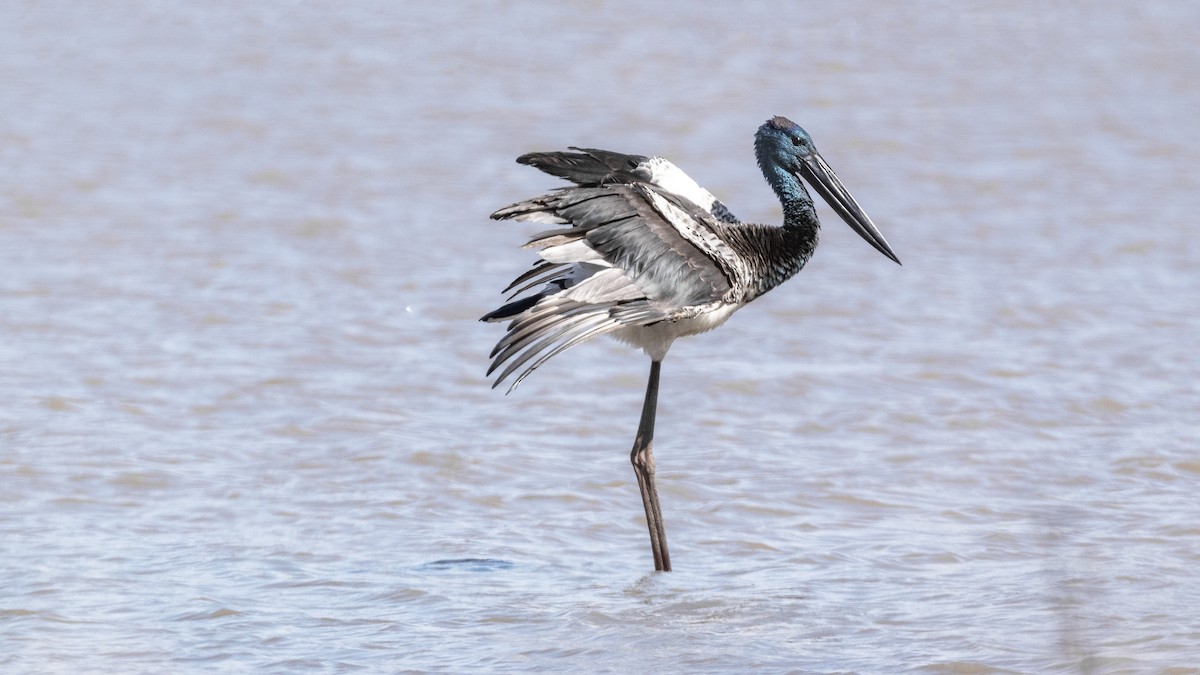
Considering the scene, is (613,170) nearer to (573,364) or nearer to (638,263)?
(638,263)

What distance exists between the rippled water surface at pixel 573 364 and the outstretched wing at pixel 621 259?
865 mm

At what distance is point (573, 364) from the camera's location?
844 centimetres

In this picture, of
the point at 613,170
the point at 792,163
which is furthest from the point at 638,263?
the point at 792,163

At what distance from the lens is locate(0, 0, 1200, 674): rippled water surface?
5.46 metres

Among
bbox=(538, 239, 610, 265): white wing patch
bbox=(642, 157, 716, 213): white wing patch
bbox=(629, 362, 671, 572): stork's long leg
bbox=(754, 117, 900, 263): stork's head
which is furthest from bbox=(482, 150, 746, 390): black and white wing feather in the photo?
bbox=(754, 117, 900, 263): stork's head

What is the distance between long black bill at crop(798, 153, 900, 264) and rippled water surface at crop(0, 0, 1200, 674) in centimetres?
89

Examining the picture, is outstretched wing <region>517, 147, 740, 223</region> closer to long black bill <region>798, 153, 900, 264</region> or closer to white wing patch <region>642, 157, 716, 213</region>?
white wing patch <region>642, 157, 716, 213</region>

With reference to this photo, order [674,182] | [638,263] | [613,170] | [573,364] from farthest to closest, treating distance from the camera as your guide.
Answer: [573,364] → [674,182] → [613,170] → [638,263]

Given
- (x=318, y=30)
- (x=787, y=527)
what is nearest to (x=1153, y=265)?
(x=787, y=527)

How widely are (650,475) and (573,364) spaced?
2.06 metres

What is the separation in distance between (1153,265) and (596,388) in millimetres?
3446

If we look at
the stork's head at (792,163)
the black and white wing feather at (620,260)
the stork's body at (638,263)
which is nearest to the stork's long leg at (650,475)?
the stork's body at (638,263)

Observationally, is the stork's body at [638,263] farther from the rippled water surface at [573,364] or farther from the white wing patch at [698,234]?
the rippled water surface at [573,364]

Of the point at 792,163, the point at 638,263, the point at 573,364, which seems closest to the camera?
the point at 638,263
